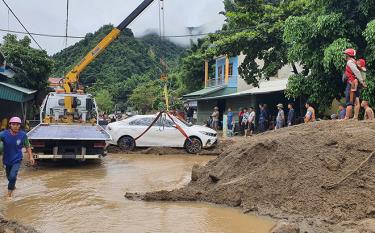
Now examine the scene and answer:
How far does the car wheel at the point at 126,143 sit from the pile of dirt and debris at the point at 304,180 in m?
7.98

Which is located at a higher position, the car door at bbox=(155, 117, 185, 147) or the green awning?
the green awning

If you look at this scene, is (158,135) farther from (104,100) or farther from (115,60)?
(115,60)

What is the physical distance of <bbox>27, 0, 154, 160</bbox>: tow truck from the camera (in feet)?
41.0

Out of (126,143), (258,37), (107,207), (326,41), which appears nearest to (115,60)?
(258,37)

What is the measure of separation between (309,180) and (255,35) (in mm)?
14817

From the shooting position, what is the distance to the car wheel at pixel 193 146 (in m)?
17.1

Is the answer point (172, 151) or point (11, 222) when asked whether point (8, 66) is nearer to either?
point (172, 151)

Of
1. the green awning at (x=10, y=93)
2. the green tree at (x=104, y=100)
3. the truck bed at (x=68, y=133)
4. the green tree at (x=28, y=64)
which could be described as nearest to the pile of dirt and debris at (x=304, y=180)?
the truck bed at (x=68, y=133)

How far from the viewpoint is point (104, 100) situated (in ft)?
194

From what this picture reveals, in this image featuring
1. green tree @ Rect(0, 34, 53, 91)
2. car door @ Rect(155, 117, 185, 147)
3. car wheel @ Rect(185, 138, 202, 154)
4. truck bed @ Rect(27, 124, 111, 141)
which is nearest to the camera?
truck bed @ Rect(27, 124, 111, 141)

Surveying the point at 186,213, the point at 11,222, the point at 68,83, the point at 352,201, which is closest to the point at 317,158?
the point at 352,201

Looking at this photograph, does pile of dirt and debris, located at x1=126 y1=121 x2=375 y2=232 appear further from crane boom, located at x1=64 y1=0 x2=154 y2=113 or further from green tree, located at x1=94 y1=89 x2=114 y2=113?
green tree, located at x1=94 y1=89 x2=114 y2=113

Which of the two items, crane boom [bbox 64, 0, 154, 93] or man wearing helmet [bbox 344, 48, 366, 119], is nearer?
man wearing helmet [bbox 344, 48, 366, 119]

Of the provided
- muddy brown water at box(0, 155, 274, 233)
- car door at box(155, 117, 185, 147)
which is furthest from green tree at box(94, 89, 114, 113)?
muddy brown water at box(0, 155, 274, 233)
